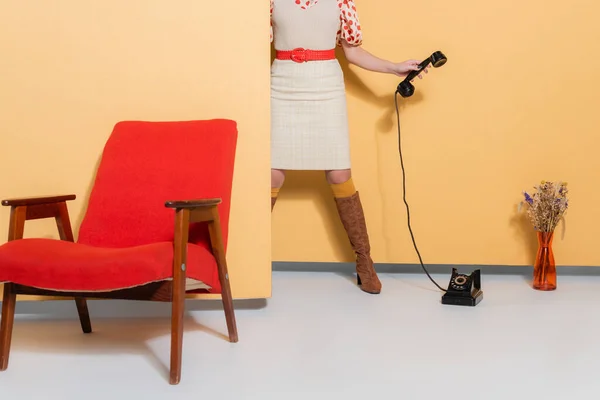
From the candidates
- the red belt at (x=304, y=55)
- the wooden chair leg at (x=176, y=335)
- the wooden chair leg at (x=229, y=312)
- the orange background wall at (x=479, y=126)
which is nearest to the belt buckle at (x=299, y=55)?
the red belt at (x=304, y=55)

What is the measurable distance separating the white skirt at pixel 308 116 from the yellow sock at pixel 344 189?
0.10 m

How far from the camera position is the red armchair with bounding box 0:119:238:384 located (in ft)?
8.11

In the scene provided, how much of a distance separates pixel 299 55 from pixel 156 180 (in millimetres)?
1232

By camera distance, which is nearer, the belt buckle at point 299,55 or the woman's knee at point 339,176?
the belt buckle at point 299,55

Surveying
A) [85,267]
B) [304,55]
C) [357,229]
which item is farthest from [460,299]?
[85,267]

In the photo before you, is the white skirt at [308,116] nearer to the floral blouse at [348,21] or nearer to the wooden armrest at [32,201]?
the floral blouse at [348,21]

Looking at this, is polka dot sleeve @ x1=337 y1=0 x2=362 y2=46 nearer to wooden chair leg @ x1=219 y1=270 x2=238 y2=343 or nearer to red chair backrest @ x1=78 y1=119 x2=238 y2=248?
red chair backrest @ x1=78 y1=119 x2=238 y2=248

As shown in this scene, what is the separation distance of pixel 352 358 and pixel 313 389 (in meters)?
0.37

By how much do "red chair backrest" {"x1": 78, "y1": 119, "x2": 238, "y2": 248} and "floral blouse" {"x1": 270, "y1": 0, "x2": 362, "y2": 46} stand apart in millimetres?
1068

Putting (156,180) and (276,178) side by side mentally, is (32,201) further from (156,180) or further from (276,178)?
(276,178)

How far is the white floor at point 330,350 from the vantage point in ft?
8.00

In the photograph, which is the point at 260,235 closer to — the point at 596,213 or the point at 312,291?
the point at 312,291

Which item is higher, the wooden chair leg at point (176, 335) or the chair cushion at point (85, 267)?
the chair cushion at point (85, 267)

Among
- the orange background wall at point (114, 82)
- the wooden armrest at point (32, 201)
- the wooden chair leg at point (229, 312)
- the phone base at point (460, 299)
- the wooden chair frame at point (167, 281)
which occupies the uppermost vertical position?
the orange background wall at point (114, 82)
